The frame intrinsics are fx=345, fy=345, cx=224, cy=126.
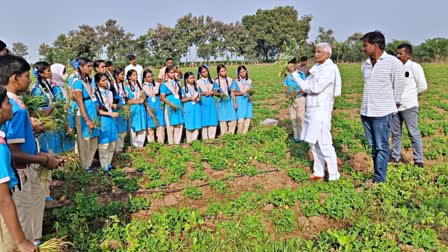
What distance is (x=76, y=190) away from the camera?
5.45 meters

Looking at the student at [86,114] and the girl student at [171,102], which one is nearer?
the student at [86,114]

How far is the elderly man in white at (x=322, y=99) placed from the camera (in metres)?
5.30

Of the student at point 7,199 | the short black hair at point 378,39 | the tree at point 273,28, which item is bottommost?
the student at point 7,199

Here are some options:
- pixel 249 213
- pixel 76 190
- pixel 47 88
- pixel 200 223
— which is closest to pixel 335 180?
pixel 249 213

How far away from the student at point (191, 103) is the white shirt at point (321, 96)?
305 cm

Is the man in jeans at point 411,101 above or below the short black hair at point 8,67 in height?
below

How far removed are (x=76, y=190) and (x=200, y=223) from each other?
2.43 m

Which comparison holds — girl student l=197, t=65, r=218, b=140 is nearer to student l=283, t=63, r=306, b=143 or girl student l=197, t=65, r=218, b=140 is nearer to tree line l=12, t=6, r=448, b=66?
student l=283, t=63, r=306, b=143

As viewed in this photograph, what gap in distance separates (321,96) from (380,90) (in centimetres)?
84

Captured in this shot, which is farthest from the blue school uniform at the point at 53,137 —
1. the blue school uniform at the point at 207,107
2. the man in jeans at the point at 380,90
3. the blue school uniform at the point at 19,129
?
the man in jeans at the point at 380,90

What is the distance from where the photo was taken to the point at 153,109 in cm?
768

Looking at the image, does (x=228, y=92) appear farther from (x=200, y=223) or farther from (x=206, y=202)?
(x=200, y=223)

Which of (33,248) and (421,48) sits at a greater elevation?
(421,48)

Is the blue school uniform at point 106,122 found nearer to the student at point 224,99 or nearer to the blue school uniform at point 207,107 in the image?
the blue school uniform at point 207,107
